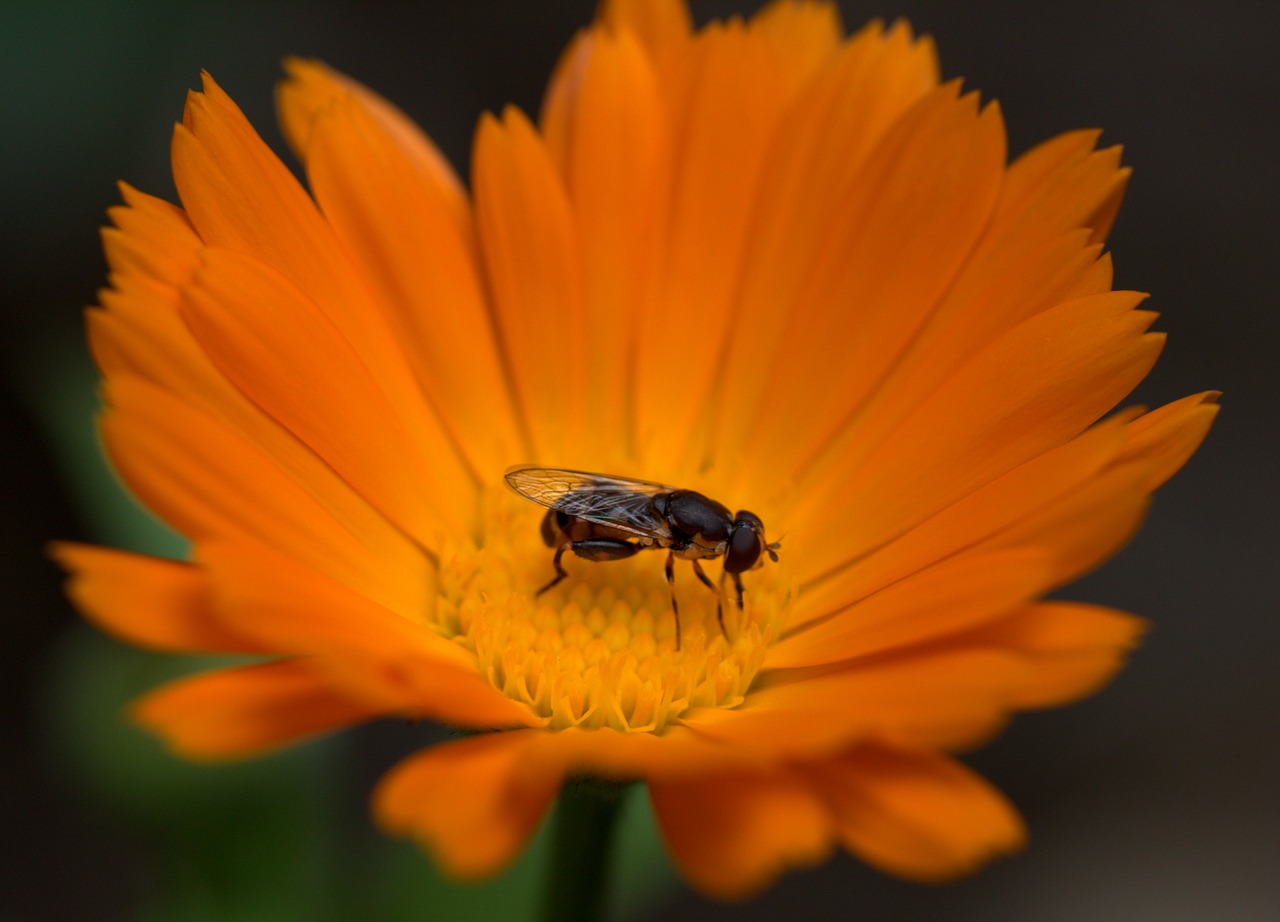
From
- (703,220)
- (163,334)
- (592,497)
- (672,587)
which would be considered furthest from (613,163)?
(163,334)

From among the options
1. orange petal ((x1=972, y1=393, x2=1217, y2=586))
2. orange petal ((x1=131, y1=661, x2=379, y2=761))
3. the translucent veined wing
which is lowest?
orange petal ((x1=131, y1=661, x2=379, y2=761))

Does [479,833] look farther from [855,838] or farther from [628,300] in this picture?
[628,300]

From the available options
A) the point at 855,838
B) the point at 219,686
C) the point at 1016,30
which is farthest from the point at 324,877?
the point at 1016,30

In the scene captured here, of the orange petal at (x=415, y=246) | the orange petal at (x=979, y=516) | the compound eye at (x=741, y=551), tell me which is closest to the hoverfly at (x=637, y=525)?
the compound eye at (x=741, y=551)

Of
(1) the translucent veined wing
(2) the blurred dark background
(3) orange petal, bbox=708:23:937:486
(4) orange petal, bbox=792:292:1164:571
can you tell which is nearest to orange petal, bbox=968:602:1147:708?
(4) orange petal, bbox=792:292:1164:571

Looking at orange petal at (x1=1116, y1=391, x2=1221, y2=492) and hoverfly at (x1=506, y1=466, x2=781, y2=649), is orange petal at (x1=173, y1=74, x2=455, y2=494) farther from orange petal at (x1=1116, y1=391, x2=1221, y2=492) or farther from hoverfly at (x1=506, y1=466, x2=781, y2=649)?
orange petal at (x1=1116, y1=391, x2=1221, y2=492)
